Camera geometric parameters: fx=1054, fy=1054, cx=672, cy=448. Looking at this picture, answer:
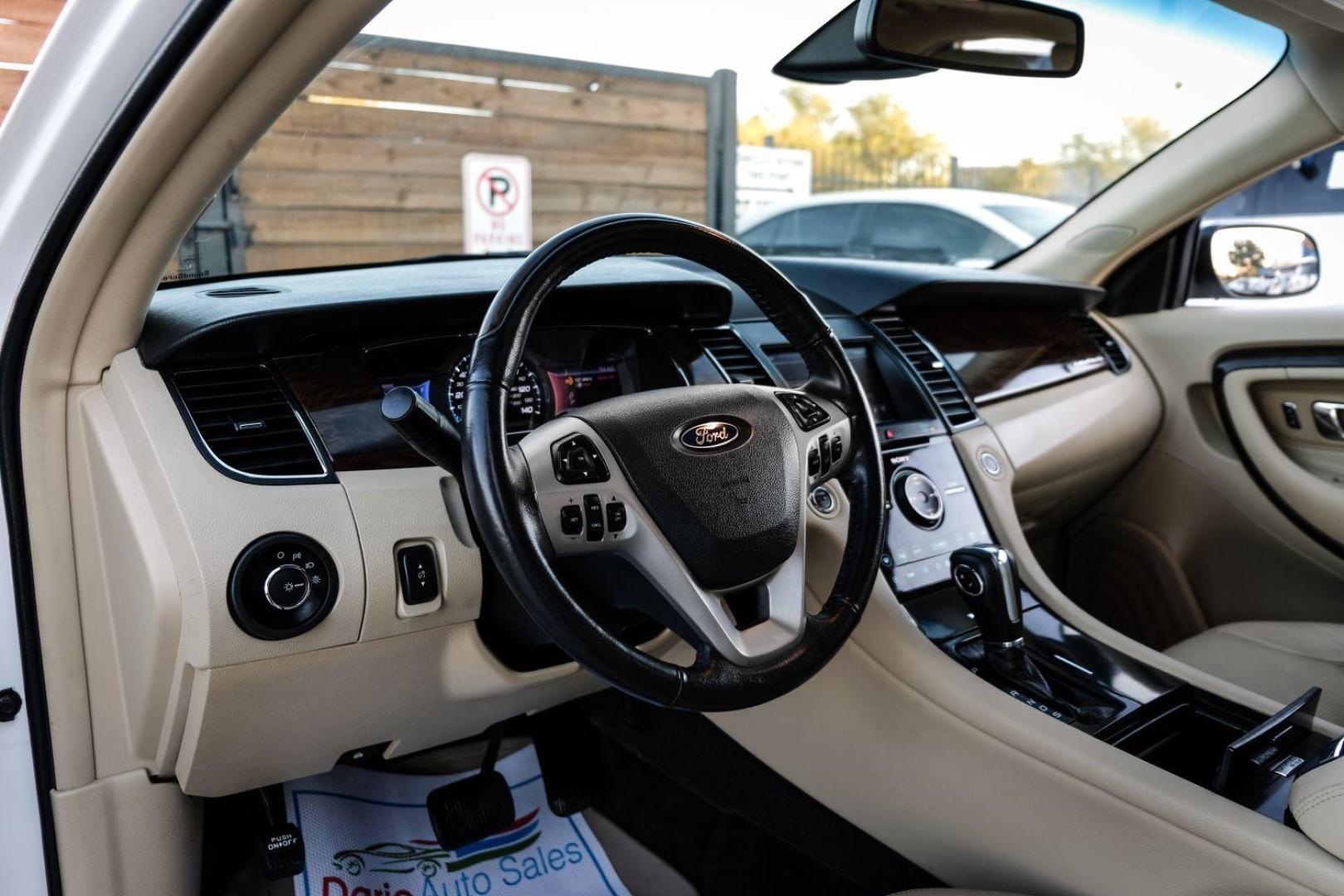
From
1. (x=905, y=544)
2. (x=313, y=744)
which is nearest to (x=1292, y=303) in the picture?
(x=905, y=544)

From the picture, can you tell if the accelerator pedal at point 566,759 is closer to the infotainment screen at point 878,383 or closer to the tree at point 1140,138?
the infotainment screen at point 878,383

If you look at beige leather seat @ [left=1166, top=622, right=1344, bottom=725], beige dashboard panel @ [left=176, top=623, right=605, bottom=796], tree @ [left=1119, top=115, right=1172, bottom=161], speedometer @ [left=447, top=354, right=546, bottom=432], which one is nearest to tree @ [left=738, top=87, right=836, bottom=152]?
tree @ [left=1119, top=115, right=1172, bottom=161]

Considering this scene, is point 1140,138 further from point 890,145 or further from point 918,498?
point 918,498

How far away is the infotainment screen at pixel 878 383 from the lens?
5.96ft

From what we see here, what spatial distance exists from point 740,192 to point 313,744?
279 cm

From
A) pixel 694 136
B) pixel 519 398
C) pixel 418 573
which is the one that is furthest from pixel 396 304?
pixel 694 136

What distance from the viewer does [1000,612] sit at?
4.93 ft

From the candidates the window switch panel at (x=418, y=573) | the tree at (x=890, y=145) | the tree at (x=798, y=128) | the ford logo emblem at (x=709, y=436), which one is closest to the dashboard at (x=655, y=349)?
the window switch panel at (x=418, y=573)

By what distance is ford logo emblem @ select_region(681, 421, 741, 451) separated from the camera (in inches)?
44.1

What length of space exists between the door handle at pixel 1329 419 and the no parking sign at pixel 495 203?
84.9 inches

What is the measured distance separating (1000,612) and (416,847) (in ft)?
3.21

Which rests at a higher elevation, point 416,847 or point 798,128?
point 798,128

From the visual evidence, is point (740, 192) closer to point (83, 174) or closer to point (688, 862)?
point (688, 862)

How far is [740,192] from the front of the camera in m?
3.68
